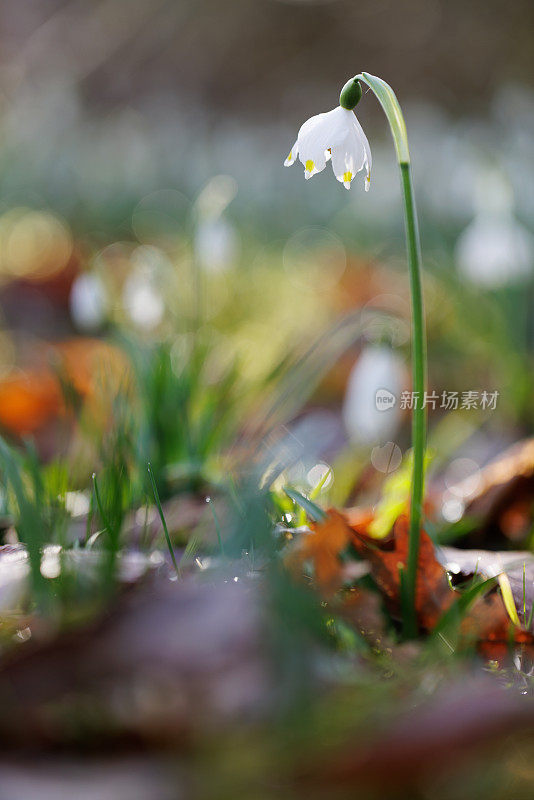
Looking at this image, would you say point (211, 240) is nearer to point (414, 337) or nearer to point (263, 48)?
point (414, 337)

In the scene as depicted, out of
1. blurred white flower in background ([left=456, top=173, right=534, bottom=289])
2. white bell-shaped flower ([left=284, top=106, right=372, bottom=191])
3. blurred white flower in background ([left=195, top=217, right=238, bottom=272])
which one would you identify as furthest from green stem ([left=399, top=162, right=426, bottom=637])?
blurred white flower in background ([left=456, top=173, right=534, bottom=289])

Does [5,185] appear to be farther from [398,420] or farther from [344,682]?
[344,682]

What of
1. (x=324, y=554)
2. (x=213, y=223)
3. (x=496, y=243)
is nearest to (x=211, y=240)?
(x=213, y=223)

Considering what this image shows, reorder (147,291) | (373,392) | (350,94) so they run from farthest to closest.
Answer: (147,291) → (373,392) → (350,94)

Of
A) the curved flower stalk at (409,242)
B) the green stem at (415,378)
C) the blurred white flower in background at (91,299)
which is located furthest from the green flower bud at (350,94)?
the blurred white flower in background at (91,299)

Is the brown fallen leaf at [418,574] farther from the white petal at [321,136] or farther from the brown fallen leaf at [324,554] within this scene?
the white petal at [321,136]

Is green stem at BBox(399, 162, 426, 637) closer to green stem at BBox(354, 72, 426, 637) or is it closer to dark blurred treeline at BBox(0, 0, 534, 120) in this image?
green stem at BBox(354, 72, 426, 637)

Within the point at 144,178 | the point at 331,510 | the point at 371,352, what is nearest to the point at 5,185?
the point at 144,178
